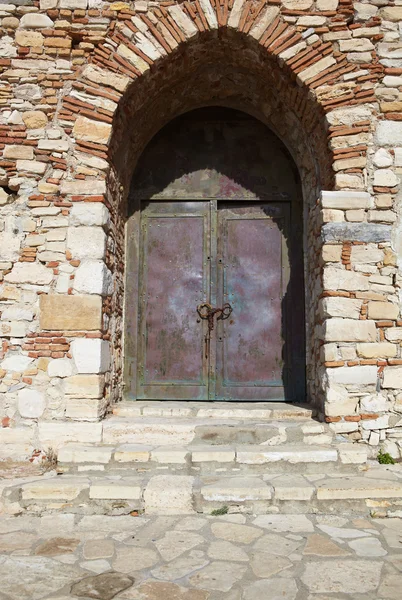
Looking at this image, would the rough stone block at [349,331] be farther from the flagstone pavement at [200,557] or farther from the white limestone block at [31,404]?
the white limestone block at [31,404]

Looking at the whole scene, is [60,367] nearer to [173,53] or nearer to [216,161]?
[216,161]

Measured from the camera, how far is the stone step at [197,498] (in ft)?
10.3

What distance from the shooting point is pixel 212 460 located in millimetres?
3598

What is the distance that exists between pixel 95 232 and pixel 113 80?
132cm

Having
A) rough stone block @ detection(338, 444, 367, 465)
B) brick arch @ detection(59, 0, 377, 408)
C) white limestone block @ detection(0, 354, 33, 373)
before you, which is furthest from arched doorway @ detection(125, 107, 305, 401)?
rough stone block @ detection(338, 444, 367, 465)

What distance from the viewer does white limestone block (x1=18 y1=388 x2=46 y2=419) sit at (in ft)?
13.3

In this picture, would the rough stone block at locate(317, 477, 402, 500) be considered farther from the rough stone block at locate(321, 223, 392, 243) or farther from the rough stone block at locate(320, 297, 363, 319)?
the rough stone block at locate(321, 223, 392, 243)

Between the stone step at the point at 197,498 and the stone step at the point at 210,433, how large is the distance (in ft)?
2.20

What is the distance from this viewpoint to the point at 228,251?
5.30 m

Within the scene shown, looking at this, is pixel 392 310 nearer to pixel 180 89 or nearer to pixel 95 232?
pixel 95 232

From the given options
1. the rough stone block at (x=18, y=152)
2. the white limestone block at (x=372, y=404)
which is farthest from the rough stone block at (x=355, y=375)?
the rough stone block at (x=18, y=152)

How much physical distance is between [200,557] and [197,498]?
63 centimetres

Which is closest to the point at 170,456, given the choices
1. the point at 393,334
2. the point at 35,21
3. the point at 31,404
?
the point at 31,404

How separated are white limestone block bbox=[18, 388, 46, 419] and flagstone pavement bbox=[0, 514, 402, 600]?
1074mm
